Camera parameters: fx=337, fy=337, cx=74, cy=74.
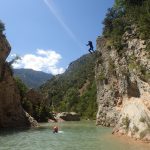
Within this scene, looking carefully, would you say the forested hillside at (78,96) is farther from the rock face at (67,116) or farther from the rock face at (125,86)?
the rock face at (125,86)

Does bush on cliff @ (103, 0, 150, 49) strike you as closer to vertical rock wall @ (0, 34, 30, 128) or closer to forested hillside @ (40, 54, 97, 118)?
vertical rock wall @ (0, 34, 30, 128)

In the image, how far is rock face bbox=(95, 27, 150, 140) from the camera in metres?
37.1

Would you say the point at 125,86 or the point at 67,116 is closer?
the point at 125,86

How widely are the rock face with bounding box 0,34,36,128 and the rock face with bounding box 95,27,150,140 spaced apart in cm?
1574

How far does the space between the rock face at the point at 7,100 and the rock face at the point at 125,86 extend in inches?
620

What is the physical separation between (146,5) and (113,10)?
20.7 m

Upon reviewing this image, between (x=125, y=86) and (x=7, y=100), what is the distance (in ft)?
77.6

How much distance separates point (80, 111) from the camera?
13975 centimetres

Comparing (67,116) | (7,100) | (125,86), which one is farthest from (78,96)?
(125,86)

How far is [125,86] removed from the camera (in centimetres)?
5069

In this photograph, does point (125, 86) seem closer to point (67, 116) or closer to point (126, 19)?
point (126, 19)

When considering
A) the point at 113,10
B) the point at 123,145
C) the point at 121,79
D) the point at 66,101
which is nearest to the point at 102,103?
the point at 121,79

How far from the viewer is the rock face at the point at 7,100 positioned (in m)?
59.5

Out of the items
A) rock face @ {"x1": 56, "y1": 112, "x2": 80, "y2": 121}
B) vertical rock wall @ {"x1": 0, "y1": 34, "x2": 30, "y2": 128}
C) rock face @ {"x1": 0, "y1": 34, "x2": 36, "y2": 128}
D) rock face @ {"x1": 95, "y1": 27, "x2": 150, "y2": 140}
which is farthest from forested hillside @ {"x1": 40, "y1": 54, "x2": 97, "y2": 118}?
vertical rock wall @ {"x1": 0, "y1": 34, "x2": 30, "y2": 128}
